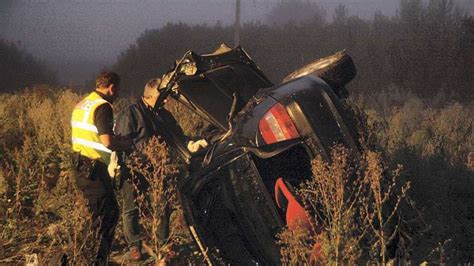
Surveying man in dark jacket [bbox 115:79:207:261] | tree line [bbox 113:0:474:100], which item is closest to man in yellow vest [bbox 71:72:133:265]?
man in dark jacket [bbox 115:79:207:261]

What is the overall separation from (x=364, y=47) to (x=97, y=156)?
2815 centimetres

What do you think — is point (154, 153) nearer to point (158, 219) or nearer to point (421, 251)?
point (158, 219)

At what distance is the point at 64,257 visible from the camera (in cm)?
399

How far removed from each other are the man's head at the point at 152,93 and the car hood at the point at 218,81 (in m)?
0.22

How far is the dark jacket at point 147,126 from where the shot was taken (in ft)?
17.1

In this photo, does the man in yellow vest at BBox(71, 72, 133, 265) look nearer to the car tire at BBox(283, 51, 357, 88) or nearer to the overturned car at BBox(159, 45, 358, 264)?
the overturned car at BBox(159, 45, 358, 264)

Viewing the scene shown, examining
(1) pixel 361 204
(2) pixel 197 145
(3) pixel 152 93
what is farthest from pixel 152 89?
(1) pixel 361 204

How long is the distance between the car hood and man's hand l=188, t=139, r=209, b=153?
0.20 m

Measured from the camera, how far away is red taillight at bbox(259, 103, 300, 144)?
362cm

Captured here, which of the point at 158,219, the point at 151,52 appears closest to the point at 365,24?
the point at 151,52

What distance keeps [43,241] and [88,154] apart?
122 centimetres

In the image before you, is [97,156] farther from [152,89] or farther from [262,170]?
[262,170]

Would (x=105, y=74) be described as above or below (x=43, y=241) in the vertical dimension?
above

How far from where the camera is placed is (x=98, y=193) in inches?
173
